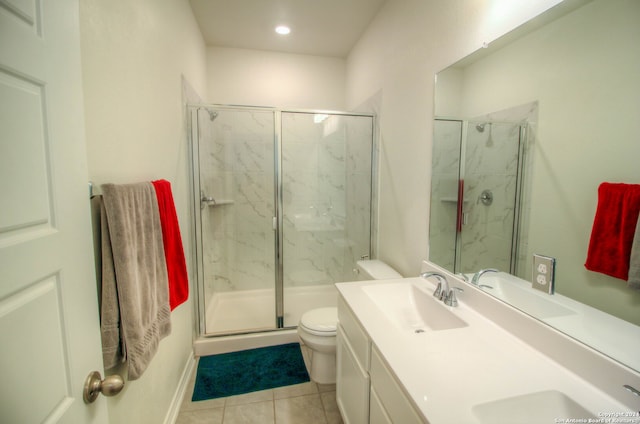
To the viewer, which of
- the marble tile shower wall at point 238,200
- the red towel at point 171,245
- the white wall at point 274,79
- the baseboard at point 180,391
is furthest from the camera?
the white wall at point 274,79

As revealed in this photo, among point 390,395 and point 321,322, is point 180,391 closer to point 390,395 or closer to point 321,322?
point 321,322

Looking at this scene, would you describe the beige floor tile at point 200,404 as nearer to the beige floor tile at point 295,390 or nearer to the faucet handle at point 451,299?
the beige floor tile at point 295,390

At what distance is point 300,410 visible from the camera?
168 centimetres

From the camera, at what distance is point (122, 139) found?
3.45 ft

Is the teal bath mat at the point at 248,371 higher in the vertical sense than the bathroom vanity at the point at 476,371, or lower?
lower

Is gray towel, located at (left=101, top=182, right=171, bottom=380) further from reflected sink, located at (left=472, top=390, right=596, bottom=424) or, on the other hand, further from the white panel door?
reflected sink, located at (left=472, top=390, right=596, bottom=424)

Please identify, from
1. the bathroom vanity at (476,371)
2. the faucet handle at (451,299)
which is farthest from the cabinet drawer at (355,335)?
the faucet handle at (451,299)

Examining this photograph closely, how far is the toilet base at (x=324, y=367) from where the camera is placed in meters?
1.82

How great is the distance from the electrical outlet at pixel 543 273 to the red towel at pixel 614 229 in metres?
0.10

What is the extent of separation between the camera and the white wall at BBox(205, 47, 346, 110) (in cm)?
280

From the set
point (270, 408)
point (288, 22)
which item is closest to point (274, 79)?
point (288, 22)

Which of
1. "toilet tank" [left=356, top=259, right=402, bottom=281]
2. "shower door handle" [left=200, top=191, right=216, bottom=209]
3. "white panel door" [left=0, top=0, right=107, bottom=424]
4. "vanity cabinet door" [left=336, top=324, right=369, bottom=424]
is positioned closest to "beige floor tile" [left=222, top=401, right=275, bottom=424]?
"vanity cabinet door" [left=336, top=324, right=369, bottom=424]

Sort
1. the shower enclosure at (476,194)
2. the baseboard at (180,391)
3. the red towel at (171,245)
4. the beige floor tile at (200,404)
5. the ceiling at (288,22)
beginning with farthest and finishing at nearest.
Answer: the ceiling at (288,22), the beige floor tile at (200,404), the baseboard at (180,391), the red towel at (171,245), the shower enclosure at (476,194)

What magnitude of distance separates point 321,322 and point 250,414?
2.18 feet
